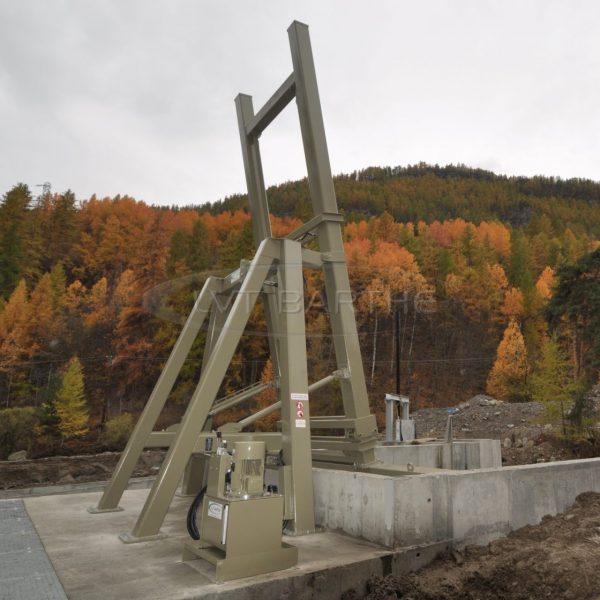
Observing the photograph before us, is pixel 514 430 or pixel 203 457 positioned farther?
pixel 514 430

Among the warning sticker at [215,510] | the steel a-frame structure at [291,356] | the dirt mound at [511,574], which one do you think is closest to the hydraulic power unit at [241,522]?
the warning sticker at [215,510]

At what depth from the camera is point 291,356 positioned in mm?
5219

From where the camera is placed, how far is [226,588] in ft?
10.8

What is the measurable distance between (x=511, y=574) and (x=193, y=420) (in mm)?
2997

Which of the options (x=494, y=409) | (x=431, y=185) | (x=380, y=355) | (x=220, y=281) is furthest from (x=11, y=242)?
(x=431, y=185)

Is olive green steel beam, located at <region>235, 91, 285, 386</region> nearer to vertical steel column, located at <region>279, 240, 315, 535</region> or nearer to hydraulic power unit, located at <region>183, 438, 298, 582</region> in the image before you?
vertical steel column, located at <region>279, 240, 315, 535</region>

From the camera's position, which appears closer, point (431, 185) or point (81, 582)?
point (81, 582)

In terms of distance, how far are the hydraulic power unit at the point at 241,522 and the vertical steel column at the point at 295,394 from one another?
104 cm

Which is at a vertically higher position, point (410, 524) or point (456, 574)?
point (410, 524)

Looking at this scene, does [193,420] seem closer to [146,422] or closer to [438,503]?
[146,422]

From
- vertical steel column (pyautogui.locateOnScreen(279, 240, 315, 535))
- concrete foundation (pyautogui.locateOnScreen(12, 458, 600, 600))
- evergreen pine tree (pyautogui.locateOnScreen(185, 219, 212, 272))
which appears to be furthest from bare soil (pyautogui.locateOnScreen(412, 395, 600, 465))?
Result: evergreen pine tree (pyautogui.locateOnScreen(185, 219, 212, 272))

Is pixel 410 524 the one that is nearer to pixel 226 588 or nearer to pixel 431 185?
pixel 226 588

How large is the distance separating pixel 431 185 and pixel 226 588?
88734mm

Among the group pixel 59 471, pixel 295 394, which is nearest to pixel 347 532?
pixel 295 394
